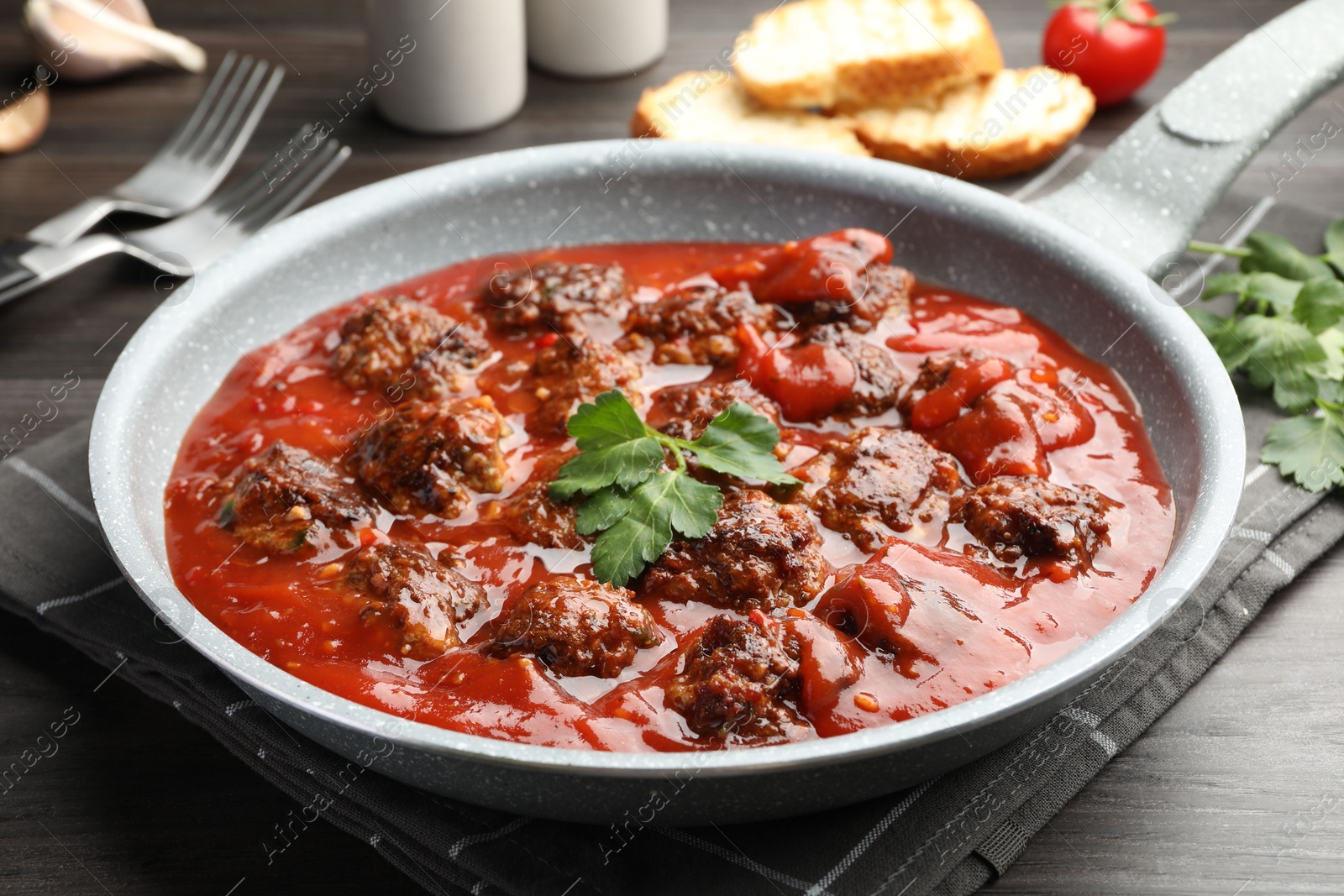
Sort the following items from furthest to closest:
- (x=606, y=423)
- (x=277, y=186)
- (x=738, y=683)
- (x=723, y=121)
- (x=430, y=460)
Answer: (x=723, y=121) → (x=277, y=186) → (x=430, y=460) → (x=606, y=423) → (x=738, y=683)

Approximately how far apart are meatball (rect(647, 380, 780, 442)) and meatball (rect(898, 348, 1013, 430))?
0.48 m

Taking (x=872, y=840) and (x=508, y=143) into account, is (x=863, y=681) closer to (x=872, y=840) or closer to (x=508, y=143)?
(x=872, y=840)

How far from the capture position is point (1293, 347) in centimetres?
445

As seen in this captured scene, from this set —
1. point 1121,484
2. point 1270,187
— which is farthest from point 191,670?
point 1270,187

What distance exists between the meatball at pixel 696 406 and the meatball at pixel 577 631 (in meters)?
0.81

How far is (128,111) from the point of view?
6781mm

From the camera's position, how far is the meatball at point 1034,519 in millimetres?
3514

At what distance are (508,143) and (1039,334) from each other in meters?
3.23

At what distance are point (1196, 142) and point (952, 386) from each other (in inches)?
67.1

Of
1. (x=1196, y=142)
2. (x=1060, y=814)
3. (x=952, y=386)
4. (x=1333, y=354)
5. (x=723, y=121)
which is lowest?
(x=1060, y=814)

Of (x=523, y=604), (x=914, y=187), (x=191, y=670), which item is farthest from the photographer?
(x=914, y=187)

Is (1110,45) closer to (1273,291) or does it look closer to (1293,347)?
(1273,291)

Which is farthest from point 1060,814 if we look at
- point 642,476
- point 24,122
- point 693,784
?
point 24,122

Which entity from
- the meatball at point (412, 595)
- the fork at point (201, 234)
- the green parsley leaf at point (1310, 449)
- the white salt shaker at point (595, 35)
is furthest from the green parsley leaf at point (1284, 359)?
the fork at point (201, 234)
